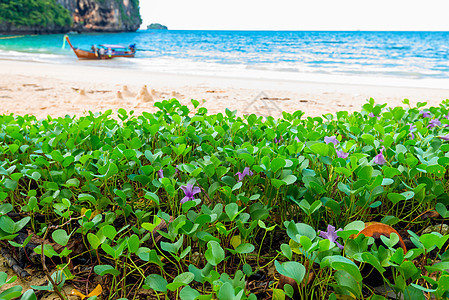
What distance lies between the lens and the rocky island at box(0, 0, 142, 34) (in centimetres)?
6500

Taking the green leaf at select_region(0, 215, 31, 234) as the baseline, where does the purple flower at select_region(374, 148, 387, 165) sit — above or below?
above

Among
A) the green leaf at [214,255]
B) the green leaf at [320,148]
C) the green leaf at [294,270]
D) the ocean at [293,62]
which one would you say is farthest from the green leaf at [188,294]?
the ocean at [293,62]

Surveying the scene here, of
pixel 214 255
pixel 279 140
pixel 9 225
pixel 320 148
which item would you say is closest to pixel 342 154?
pixel 320 148

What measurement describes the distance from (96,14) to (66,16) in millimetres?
12027

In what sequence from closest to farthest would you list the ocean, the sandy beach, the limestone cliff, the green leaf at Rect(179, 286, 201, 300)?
the green leaf at Rect(179, 286, 201, 300), the sandy beach, the ocean, the limestone cliff

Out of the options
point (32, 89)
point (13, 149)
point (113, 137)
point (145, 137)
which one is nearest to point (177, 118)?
point (145, 137)

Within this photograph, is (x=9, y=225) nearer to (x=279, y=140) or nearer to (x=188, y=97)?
(x=279, y=140)

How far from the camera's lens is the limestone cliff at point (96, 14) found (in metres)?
85.8

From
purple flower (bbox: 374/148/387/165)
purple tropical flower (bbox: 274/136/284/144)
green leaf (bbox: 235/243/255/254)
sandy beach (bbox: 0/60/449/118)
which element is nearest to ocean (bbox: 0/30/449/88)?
sandy beach (bbox: 0/60/449/118)

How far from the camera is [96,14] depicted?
88.1m

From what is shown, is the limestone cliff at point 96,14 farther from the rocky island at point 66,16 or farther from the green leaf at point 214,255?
the green leaf at point 214,255

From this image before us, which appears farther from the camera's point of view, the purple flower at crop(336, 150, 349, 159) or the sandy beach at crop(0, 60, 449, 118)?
the sandy beach at crop(0, 60, 449, 118)

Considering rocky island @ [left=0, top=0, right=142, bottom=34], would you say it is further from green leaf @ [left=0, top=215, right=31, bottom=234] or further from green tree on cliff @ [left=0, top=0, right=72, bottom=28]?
green leaf @ [left=0, top=215, right=31, bottom=234]

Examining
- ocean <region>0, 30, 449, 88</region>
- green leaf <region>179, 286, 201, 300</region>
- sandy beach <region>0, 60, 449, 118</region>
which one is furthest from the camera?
ocean <region>0, 30, 449, 88</region>
